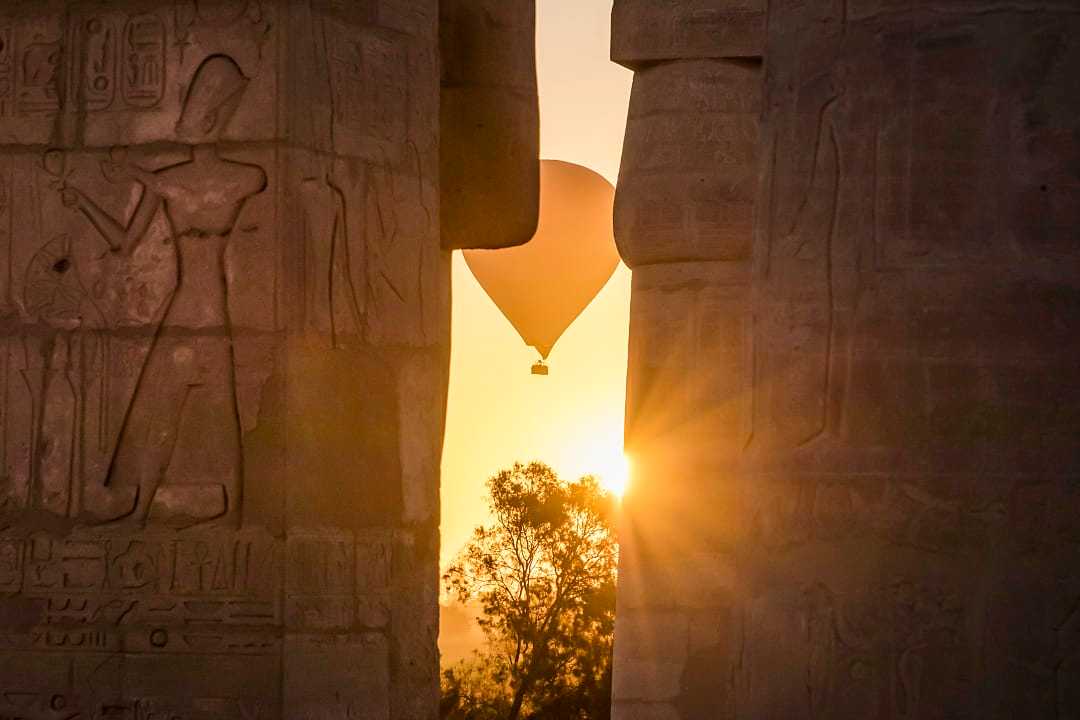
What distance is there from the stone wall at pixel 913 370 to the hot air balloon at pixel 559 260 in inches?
660

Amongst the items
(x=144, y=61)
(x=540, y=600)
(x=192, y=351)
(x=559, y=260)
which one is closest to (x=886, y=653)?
(x=192, y=351)

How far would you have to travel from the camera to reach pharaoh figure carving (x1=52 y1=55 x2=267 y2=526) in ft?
26.5

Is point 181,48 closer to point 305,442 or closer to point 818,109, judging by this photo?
point 305,442

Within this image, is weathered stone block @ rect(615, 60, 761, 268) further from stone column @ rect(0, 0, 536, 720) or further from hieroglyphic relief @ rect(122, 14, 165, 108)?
hieroglyphic relief @ rect(122, 14, 165, 108)

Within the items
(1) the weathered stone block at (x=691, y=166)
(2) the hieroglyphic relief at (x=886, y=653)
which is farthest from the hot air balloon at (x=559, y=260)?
(2) the hieroglyphic relief at (x=886, y=653)

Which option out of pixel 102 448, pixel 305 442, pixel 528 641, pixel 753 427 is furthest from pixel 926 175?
pixel 528 641

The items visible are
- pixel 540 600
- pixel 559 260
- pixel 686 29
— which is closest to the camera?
pixel 686 29

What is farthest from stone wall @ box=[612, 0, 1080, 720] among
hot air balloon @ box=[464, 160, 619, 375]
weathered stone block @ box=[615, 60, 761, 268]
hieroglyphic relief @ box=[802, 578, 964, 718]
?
hot air balloon @ box=[464, 160, 619, 375]

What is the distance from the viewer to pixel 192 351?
812 centimetres

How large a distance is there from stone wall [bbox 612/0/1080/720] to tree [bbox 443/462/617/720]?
2193 centimetres

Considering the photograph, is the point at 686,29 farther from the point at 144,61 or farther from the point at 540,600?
the point at 540,600

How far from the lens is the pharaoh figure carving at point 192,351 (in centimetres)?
809

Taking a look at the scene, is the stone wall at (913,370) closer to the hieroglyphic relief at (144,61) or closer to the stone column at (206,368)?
the stone column at (206,368)

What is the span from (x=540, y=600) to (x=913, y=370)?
24682 mm
